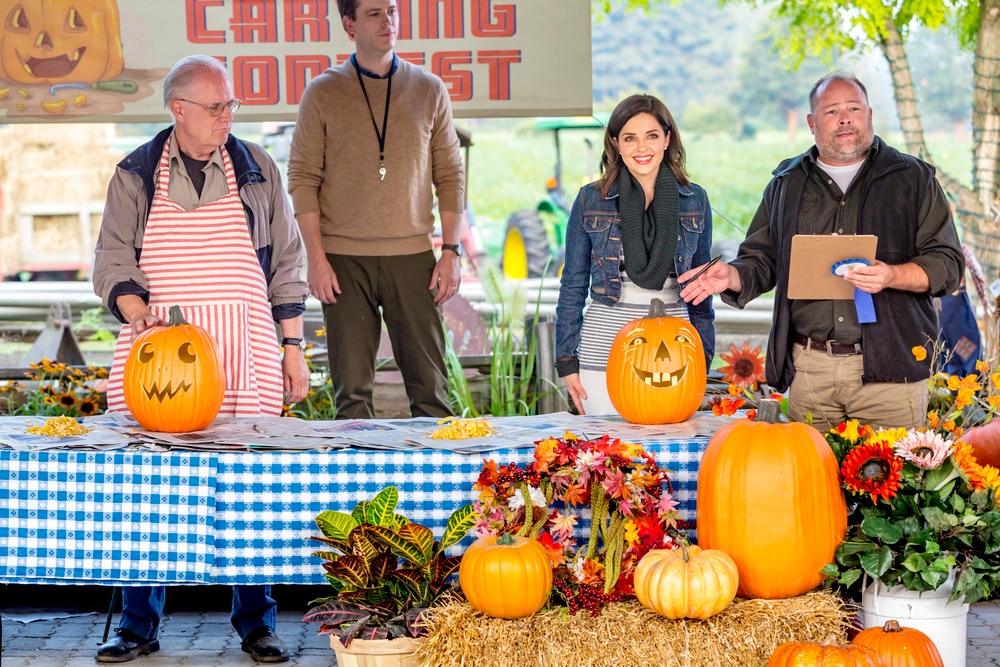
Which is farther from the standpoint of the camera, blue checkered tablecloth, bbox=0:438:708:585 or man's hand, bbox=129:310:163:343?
man's hand, bbox=129:310:163:343

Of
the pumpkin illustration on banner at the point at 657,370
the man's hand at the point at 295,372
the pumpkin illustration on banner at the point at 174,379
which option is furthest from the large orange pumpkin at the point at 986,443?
the pumpkin illustration on banner at the point at 174,379

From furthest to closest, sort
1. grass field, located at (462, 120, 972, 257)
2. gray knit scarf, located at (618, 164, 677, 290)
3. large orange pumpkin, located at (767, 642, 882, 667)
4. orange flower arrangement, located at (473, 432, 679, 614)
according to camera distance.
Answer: grass field, located at (462, 120, 972, 257), gray knit scarf, located at (618, 164, 677, 290), orange flower arrangement, located at (473, 432, 679, 614), large orange pumpkin, located at (767, 642, 882, 667)

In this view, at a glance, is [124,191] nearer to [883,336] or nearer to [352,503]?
[352,503]

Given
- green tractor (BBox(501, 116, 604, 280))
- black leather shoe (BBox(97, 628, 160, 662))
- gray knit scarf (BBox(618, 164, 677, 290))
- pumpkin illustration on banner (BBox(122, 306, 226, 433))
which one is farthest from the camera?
green tractor (BBox(501, 116, 604, 280))

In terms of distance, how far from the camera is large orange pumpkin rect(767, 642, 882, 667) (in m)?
2.76

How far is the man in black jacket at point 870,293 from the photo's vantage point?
374cm

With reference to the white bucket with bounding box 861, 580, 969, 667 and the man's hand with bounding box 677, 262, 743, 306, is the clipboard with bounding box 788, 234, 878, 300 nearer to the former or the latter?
the man's hand with bounding box 677, 262, 743, 306

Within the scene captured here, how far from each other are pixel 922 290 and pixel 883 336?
0.62ft

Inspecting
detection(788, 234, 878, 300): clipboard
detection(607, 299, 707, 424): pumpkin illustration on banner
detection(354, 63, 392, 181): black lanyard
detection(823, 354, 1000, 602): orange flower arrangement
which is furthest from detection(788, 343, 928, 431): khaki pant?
detection(354, 63, 392, 181): black lanyard

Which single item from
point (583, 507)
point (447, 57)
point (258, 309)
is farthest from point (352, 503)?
point (447, 57)

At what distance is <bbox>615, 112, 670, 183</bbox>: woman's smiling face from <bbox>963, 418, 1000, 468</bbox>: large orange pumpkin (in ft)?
4.87

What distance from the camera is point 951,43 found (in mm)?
27422

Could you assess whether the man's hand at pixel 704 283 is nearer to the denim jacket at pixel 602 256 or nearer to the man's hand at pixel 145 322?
the denim jacket at pixel 602 256

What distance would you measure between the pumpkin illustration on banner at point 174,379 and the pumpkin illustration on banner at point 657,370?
1198 millimetres
